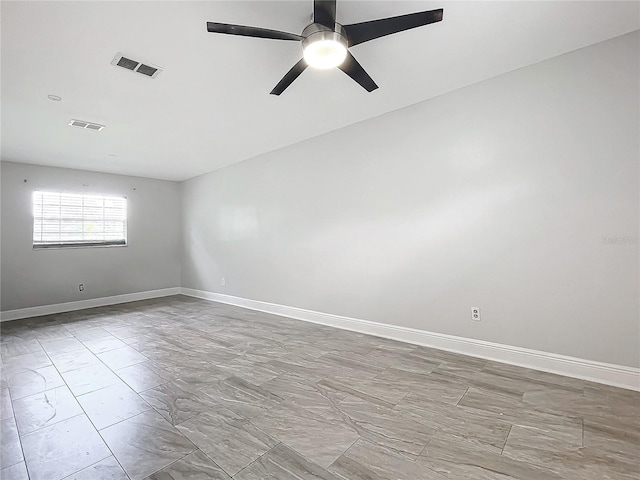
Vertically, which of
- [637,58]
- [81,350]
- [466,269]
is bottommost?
[81,350]

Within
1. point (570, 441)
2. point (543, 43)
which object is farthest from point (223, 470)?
point (543, 43)

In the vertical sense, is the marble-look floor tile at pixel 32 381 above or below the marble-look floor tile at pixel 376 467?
below

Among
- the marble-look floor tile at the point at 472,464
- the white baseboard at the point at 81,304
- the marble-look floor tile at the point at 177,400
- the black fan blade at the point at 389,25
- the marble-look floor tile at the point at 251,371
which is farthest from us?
the white baseboard at the point at 81,304

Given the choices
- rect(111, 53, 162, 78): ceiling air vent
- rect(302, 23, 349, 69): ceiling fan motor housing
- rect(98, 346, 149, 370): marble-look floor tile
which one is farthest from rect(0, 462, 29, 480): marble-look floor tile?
rect(302, 23, 349, 69): ceiling fan motor housing

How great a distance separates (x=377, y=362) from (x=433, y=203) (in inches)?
66.4

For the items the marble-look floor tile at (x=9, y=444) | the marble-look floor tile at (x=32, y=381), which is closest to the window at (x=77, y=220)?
the marble-look floor tile at (x=32, y=381)

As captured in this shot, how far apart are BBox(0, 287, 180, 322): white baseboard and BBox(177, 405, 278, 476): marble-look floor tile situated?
15.7 ft

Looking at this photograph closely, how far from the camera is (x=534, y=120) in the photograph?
98.7 inches

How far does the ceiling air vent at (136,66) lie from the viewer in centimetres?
227

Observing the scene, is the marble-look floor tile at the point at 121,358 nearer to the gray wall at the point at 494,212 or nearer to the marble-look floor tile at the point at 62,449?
the marble-look floor tile at the point at 62,449

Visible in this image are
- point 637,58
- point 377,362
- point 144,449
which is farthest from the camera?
point 377,362

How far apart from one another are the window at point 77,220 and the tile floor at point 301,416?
262 cm

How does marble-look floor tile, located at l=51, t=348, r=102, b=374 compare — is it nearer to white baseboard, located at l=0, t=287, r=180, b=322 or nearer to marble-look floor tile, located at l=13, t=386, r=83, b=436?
marble-look floor tile, located at l=13, t=386, r=83, b=436

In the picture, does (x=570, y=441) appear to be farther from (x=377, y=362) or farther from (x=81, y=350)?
(x=81, y=350)
